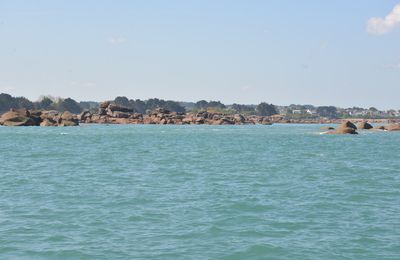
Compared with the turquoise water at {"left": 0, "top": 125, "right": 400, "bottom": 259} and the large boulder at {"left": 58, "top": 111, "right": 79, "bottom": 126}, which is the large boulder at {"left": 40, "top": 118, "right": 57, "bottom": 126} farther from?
the turquoise water at {"left": 0, "top": 125, "right": 400, "bottom": 259}

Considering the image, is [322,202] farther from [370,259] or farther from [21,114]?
[21,114]

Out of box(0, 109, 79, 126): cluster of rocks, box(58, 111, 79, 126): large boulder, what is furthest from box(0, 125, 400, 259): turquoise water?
box(58, 111, 79, 126): large boulder

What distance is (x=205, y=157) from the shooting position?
51062mm

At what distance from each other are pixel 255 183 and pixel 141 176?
725 cm

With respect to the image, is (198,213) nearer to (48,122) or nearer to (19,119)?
(19,119)

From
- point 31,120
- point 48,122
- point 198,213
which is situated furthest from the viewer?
point 48,122

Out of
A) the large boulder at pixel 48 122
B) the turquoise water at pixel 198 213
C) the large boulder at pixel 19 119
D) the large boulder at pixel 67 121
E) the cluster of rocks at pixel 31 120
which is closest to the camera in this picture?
the turquoise water at pixel 198 213

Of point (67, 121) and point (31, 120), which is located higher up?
point (31, 120)

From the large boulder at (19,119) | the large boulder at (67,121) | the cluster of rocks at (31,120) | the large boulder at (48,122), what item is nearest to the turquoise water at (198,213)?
the large boulder at (19,119)

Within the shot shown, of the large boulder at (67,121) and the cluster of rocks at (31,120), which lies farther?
the large boulder at (67,121)

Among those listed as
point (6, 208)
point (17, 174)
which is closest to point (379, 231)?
point (6, 208)

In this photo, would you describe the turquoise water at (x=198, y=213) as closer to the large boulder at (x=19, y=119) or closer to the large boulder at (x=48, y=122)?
the large boulder at (x=19, y=119)

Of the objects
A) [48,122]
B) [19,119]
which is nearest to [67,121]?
[48,122]

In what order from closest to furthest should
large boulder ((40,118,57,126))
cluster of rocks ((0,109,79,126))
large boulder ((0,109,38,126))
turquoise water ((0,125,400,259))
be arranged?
turquoise water ((0,125,400,259))
large boulder ((0,109,38,126))
cluster of rocks ((0,109,79,126))
large boulder ((40,118,57,126))
